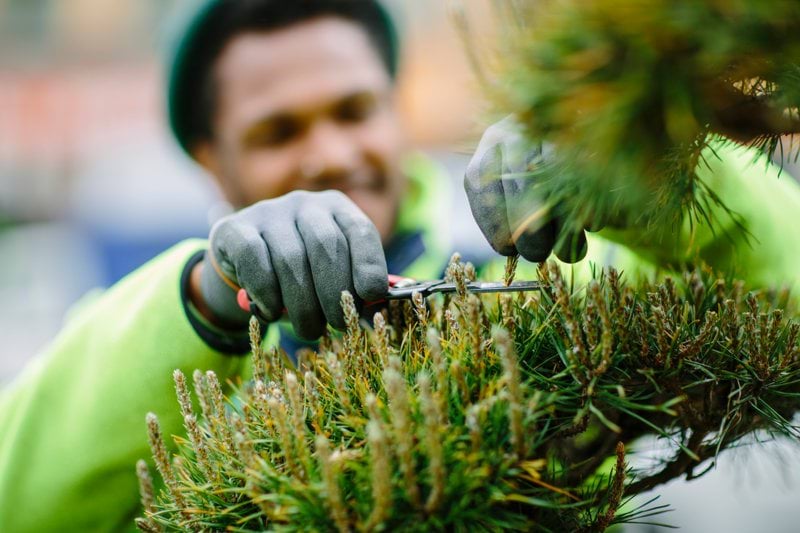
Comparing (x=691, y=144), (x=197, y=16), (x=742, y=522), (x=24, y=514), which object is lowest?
(x=742, y=522)

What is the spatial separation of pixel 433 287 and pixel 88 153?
6334 mm

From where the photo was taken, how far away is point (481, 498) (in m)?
0.36

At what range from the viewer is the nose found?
108cm

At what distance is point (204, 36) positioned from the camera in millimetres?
1149

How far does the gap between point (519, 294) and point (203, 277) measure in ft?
1.18

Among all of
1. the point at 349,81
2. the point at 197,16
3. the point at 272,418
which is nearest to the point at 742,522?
the point at 349,81

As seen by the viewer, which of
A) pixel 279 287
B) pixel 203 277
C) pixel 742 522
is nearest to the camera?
pixel 279 287

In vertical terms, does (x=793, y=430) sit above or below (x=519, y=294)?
below

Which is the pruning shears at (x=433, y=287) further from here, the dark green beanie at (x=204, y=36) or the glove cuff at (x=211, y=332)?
the dark green beanie at (x=204, y=36)

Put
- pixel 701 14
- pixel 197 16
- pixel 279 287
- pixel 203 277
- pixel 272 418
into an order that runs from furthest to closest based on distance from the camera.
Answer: pixel 197 16 → pixel 203 277 → pixel 279 287 → pixel 272 418 → pixel 701 14

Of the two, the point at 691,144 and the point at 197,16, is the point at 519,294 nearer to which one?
the point at 691,144

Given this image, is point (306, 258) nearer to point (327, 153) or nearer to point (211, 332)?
point (211, 332)

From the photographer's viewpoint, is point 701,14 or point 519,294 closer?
point 701,14

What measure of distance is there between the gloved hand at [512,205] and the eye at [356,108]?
27.7 inches
